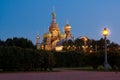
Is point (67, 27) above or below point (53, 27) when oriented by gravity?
below

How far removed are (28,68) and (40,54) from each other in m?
2.38

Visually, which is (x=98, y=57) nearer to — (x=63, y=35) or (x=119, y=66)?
(x=119, y=66)

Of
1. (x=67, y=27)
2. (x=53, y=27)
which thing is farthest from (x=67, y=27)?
(x=53, y=27)

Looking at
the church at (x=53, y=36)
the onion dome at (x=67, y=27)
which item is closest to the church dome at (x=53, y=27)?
the church at (x=53, y=36)

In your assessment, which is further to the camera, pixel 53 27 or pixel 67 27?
pixel 53 27

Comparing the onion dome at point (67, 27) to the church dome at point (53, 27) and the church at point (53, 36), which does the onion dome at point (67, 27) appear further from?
the church dome at point (53, 27)

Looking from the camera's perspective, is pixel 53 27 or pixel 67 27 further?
pixel 53 27

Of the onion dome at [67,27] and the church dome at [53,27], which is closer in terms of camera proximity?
the onion dome at [67,27]

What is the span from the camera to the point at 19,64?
45.2m

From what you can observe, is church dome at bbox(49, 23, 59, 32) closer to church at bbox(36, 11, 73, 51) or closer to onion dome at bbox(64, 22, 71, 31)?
church at bbox(36, 11, 73, 51)

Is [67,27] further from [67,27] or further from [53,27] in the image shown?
[53,27]

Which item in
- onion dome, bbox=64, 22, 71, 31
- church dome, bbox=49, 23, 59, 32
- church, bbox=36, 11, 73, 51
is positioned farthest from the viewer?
church dome, bbox=49, 23, 59, 32

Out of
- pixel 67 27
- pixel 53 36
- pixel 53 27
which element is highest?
pixel 53 27

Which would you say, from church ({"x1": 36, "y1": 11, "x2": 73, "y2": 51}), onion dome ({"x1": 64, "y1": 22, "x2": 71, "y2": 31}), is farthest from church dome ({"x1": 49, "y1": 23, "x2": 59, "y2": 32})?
onion dome ({"x1": 64, "y1": 22, "x2": 71, "y2": 31})
